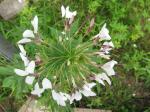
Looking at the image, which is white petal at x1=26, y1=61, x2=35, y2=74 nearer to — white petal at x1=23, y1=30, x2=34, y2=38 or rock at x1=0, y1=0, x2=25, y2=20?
white petal at x1=23, y1=30, x2=34, y2=38

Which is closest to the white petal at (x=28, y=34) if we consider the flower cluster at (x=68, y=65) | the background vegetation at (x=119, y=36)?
the flower cluster at (x=68, y=65)

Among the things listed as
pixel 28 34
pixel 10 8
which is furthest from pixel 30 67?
pixel 10 8

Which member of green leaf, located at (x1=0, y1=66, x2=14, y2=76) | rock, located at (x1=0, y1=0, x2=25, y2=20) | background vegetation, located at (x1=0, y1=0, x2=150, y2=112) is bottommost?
green leaf, located at (x1=0, y1=66, x2=14, y2=76)

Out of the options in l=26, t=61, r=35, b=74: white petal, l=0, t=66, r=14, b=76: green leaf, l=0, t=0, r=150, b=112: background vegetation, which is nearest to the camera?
l=26, t=61, r=35, b=74: white petal

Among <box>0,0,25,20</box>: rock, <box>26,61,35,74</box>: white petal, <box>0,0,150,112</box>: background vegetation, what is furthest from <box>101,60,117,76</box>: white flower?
<box>0,0,25,20</box>: rock

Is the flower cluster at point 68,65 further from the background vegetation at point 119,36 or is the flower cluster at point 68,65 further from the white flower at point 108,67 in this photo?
the background vegetation at point 119,36

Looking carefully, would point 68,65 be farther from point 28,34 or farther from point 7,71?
point 7,71

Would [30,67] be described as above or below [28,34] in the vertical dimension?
below
